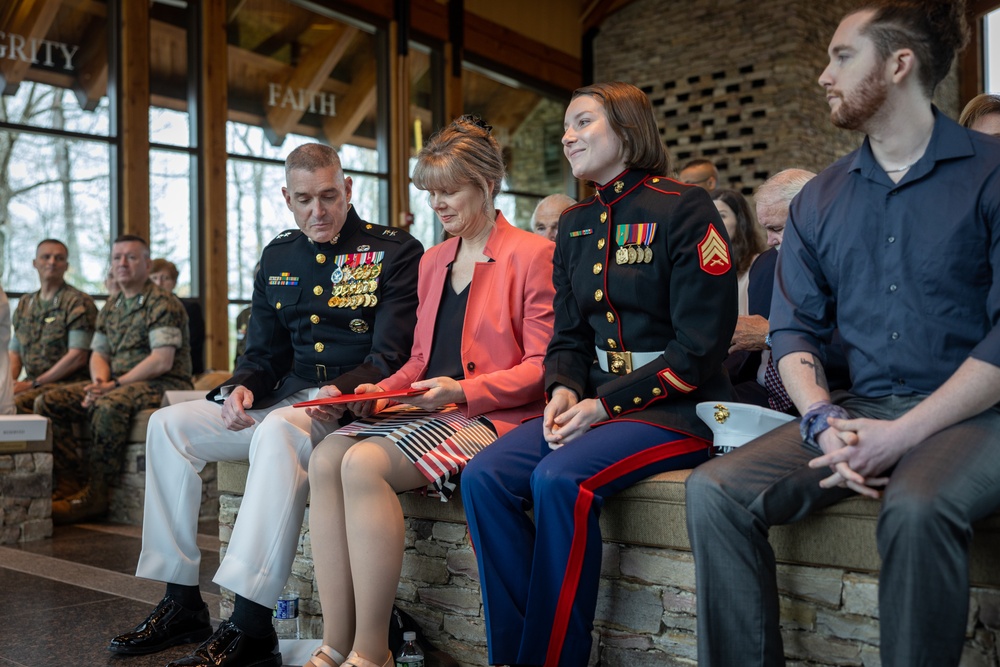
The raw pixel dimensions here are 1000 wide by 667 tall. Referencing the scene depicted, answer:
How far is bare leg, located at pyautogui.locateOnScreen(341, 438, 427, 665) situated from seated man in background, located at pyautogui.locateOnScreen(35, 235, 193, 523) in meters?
3.49

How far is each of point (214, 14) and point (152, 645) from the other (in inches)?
264

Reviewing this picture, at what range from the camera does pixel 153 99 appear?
7961 millimetres

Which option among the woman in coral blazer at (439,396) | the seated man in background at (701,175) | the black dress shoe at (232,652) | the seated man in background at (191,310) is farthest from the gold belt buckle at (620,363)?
the seated man in background at (191,310)

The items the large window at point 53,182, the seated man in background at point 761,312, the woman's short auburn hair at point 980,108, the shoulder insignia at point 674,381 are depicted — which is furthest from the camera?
the large window at point 53,182

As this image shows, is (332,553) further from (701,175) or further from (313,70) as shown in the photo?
(313,70)

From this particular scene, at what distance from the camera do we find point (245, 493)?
8.32 feet

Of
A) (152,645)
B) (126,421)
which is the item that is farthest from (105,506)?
(152,645)

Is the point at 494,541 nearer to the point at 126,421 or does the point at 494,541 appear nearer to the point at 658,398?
the point at 658,398

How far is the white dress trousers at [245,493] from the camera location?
2469 millimetres

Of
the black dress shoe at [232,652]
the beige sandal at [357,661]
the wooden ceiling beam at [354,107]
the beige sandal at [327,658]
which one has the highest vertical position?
the wooden ceiling beam at [354,107]

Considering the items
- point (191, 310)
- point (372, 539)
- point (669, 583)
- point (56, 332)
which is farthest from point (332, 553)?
point (191, 310)

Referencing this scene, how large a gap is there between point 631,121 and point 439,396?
792 millimetres

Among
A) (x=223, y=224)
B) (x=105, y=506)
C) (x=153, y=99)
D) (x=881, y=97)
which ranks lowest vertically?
(x=105, y=506)

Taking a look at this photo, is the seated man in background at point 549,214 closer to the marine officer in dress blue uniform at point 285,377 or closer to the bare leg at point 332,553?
the marine officer in dress blue uniform at point 285,377
